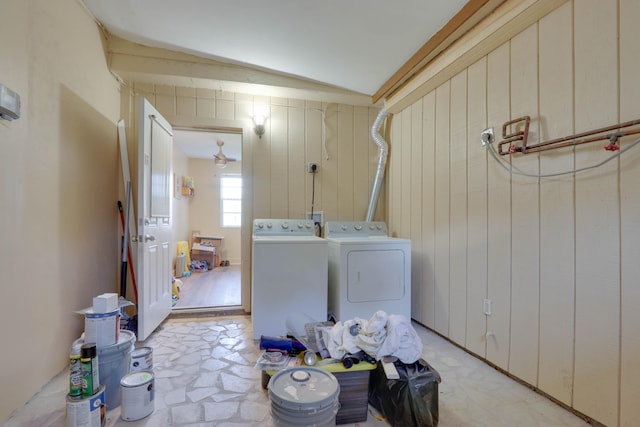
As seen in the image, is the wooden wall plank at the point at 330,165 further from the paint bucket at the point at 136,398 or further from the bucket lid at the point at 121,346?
the paint bucket at the point at 136,398

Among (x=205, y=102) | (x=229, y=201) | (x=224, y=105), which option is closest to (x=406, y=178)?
(x=224, y=105)

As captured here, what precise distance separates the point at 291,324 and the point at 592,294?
6.33 ft

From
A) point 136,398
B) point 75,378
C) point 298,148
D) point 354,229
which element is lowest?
point 136,398

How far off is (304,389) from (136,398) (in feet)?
2.94

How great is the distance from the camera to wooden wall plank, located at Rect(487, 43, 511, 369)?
6.38 ft

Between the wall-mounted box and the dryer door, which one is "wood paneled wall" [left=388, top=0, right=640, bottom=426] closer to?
the dryer door

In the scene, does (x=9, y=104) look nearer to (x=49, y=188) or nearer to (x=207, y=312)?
(x=49, y=188)

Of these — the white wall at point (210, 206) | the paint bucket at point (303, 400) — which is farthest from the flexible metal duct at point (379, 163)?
the white wall at point (210, 206)

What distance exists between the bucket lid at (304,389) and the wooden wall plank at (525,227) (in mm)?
1270

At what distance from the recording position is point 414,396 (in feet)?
4.54

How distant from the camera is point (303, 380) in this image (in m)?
1.31

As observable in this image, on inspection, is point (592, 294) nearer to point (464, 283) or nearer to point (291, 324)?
point (464, 283)

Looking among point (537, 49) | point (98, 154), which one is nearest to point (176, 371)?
point (98, 154)

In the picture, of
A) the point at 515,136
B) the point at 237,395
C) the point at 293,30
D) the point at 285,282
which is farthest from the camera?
the point at 285,282
